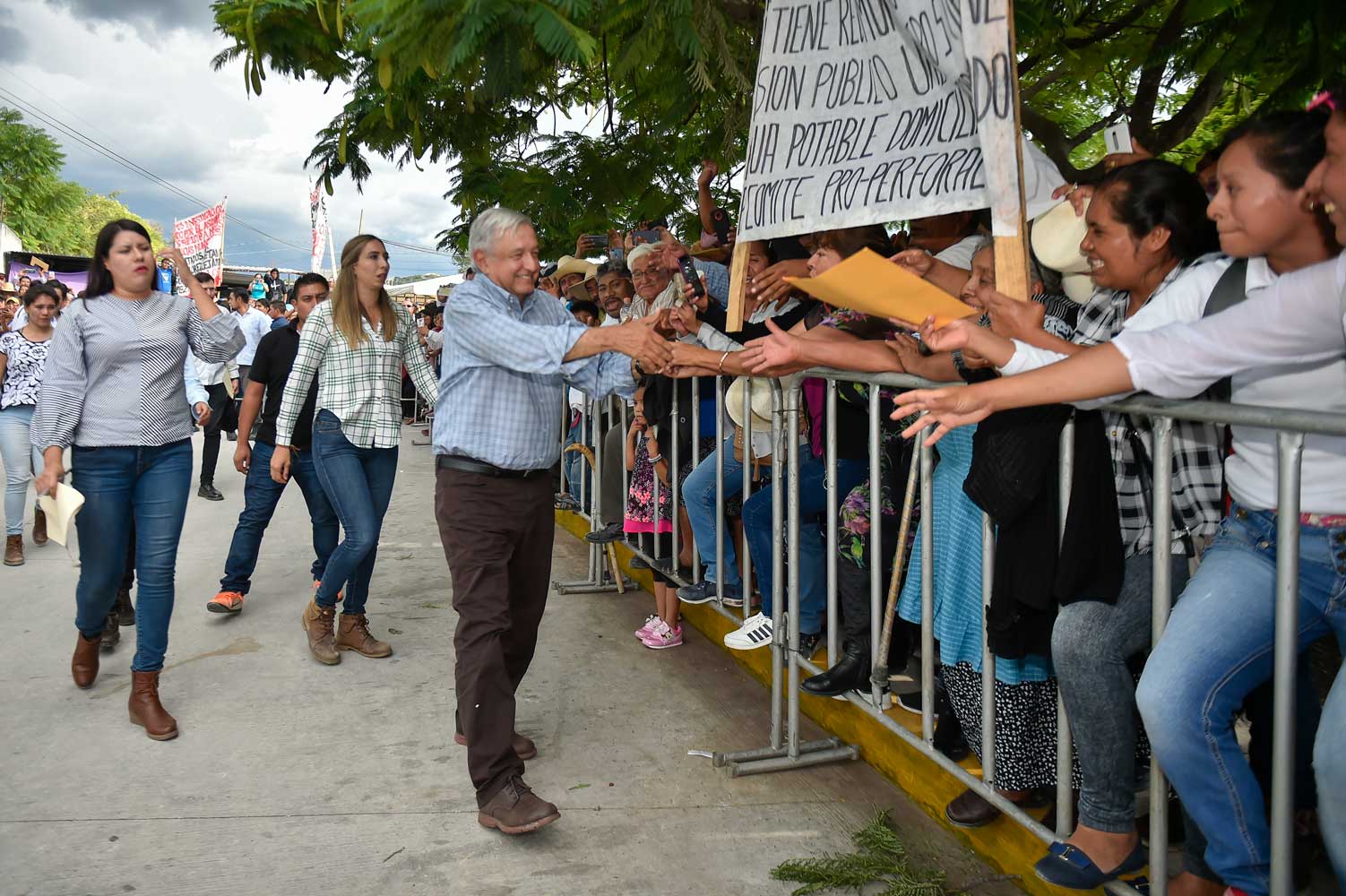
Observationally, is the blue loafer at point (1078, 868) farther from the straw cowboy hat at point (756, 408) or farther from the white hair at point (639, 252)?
the white hair at point (639, 252)

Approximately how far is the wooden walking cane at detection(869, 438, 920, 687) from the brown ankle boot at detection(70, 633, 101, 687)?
368cm

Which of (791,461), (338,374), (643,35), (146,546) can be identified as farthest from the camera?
(338,374)

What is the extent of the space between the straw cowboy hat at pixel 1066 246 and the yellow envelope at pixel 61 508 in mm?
3814

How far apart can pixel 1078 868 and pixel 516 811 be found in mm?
1762

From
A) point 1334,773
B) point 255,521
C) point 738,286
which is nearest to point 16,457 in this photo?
point 255,521

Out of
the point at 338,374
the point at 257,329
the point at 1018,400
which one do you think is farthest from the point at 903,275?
the point at 257,329

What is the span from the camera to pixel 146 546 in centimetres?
457

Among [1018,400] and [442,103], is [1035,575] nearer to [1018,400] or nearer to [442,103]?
[1018,400]

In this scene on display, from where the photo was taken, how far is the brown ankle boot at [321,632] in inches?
207

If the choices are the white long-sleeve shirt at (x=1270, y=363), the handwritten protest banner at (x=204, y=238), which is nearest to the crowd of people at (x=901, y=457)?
the white long-sleeve shirt at (x=1270, y=363)

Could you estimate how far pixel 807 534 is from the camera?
4184mm

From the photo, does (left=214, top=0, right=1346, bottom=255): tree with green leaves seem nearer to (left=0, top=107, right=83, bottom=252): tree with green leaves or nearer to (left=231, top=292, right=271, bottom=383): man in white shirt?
(left=231, top=292, right=271, bottom=383): man in white shirt

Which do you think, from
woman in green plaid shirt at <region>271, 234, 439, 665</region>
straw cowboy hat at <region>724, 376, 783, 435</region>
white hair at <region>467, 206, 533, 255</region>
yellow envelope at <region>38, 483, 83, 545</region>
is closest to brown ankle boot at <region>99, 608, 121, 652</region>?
woman in green plaid shirt at <region>271, 234, 439, 665</region>

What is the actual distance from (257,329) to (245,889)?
9.97 metres
